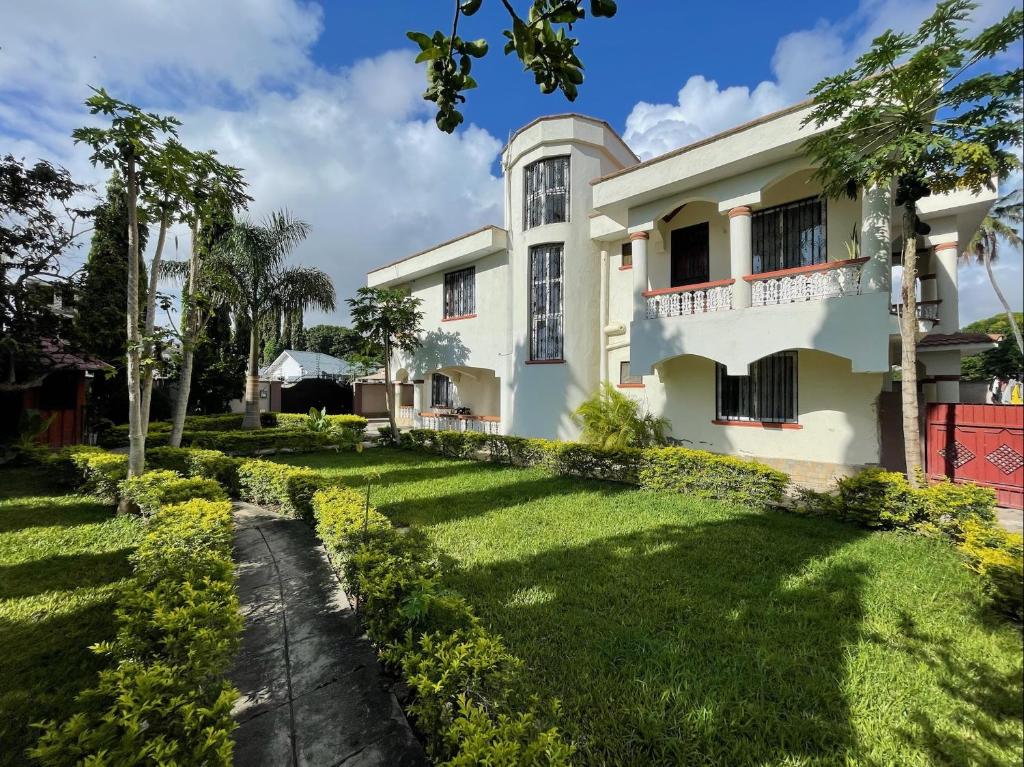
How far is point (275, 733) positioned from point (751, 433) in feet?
33.1

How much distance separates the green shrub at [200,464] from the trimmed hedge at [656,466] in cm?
591

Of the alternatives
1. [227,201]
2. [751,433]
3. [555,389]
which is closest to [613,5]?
[227,201]

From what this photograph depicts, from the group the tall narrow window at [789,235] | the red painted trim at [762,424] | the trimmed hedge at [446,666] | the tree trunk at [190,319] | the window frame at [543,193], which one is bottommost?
the trimmed hedge at [446,666]

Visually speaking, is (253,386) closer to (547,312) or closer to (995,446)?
(547,312)

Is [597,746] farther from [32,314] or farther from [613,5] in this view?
[32,314]

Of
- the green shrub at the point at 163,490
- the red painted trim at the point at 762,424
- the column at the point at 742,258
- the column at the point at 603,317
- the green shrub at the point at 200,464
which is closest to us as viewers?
the green shrub at the point at 163,490

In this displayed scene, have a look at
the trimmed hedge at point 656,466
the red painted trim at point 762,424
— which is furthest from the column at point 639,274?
the trimmed hedge at point 656,466

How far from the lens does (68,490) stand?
8359 millimetres

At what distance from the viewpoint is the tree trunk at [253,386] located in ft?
54.4

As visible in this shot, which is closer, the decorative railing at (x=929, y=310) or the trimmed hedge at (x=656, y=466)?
the trimmed hedge at (x=656, y=466)

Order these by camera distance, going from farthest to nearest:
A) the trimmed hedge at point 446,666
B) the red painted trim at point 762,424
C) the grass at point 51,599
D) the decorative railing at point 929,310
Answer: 1. the red painted trim at point 762,424
2. the decorative railing at point 929,310
3. the grass at point 51,599
4. the trimmed hedge at point 446,666

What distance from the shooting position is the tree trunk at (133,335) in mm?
6320

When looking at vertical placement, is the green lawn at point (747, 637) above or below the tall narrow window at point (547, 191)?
below

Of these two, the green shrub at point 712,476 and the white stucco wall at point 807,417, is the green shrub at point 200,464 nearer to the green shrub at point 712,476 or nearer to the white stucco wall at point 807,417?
the green shrub at point 712,476
